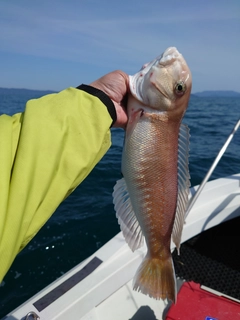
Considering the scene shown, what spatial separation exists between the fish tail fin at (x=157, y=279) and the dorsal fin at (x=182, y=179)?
19 centimetres

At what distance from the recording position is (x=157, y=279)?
206 centimetres

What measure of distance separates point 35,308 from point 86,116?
187cm

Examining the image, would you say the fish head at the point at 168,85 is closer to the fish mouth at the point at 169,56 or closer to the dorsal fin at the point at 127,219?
the fish mouth at the point at 169,56

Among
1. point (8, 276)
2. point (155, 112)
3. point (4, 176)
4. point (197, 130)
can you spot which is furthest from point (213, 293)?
point (197, 130)

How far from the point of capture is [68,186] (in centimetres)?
158

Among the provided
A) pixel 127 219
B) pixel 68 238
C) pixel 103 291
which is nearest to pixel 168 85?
pixel 127 219

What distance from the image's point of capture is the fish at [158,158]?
1926 millimetres

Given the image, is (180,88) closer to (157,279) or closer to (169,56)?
(169,56)

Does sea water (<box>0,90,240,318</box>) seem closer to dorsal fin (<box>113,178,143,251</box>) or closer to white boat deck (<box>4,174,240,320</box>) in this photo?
white boat deck (<box>4,174,240,320</box>)

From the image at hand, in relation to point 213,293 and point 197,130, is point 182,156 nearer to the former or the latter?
point 213,293

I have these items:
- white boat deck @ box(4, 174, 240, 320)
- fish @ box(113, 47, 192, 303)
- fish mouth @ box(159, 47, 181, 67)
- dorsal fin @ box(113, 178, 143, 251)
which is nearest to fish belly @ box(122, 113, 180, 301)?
fish @ box(113, 47, 192, 303)

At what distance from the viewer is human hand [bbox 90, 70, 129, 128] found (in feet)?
6.60

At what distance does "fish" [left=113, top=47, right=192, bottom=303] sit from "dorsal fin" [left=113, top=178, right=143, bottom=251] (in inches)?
1.0

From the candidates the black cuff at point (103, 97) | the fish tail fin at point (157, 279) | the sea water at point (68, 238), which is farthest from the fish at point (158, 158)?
the sea water at point (68, 238)
